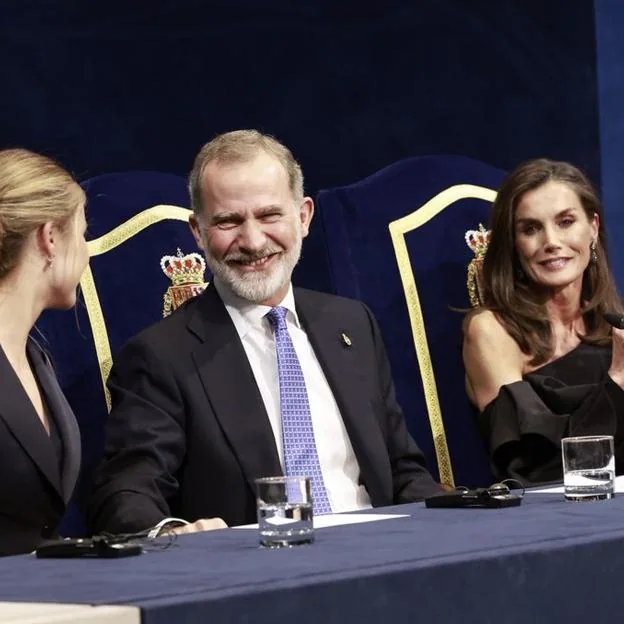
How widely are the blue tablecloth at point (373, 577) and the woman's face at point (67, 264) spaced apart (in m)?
0.88

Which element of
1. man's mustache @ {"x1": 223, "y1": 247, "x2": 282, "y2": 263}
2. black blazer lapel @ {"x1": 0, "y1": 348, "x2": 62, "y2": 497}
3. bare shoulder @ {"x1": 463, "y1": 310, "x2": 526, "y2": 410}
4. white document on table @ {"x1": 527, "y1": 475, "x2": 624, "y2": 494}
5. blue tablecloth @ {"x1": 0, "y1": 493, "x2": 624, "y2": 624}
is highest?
man's mustache @ {"x1": 223, "y1": 247, "x2": 282, "y2": 263}

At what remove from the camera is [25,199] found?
8.43ft

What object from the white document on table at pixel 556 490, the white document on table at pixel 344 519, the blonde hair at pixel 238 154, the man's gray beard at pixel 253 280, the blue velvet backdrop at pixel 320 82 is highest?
the blue velvet backdrop at pixel 320 82

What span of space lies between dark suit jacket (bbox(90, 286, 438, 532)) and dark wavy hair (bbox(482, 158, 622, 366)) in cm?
A: 62

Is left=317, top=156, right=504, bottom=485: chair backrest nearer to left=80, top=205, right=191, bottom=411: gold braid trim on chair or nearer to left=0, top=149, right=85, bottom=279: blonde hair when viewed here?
left=80, top=205, right=191, bottom=411: gold braid trim on chair

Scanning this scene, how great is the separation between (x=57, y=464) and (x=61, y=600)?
118 cm

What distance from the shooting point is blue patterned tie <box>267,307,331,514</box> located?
2.80 meters

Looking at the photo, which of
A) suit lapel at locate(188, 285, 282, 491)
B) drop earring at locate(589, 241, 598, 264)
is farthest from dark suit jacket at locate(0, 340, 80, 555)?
drop earring at locate(589, 241, 598, 264)

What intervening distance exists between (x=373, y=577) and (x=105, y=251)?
1.63 metres

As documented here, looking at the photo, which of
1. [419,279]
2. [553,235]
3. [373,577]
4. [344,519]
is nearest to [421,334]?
[419,279]

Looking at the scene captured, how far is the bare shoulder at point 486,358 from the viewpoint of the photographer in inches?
133

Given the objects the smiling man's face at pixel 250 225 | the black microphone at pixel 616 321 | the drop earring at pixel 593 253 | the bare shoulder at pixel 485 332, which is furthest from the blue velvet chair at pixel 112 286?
the drop earring at pixel 593 253

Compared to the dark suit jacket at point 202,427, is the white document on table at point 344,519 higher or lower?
lower

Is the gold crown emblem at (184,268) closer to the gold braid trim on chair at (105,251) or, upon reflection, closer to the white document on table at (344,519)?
the gold braid trim on chair at (105,251)
